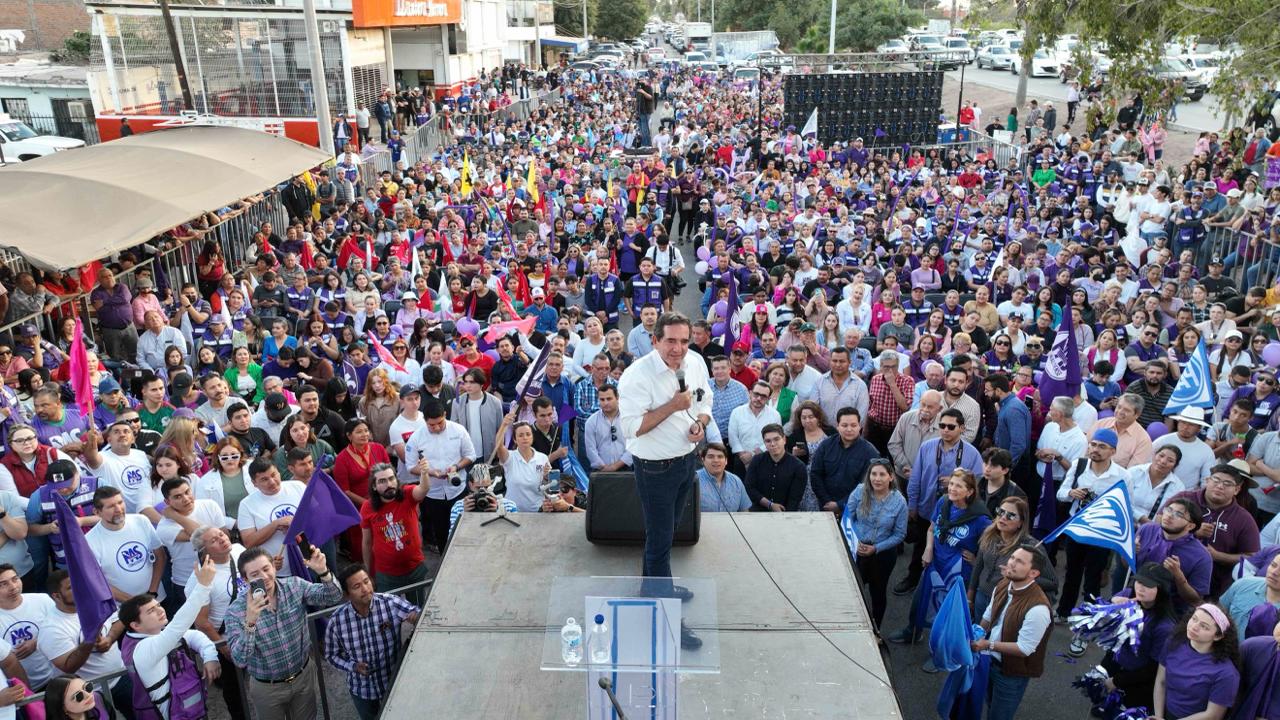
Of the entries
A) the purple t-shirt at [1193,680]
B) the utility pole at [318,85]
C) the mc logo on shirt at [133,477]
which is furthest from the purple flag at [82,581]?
the utility pole at [318,85]

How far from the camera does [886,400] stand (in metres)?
8.34

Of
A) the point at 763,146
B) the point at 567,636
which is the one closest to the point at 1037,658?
the point at 567,636

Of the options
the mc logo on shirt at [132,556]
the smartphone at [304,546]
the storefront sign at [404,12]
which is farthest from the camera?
the storefront sign at [404,12]

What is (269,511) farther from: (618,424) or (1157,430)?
(1157,430)

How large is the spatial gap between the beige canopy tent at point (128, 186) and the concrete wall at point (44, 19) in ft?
145

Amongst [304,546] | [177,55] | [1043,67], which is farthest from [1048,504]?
[1043,67]

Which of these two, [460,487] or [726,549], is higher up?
[726,549]

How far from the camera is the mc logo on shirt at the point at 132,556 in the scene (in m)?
6.03

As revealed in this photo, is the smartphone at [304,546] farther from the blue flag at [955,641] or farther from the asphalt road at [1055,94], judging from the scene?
the asphalt road at [1055,94]

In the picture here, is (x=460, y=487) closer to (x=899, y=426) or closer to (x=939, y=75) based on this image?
(x=899, y=426)

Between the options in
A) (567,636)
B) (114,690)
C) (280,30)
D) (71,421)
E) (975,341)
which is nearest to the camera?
(567,636)

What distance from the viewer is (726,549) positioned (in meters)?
5.52

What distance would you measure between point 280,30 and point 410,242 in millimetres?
14914

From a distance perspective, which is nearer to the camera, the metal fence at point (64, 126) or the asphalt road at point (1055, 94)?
the asphalt road at point (1055, 94)
